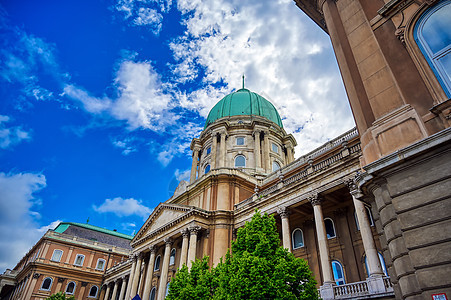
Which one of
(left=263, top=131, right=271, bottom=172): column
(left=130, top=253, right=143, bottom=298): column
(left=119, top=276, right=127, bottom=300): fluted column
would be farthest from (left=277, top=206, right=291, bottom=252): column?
(left=119, top=276, right=127, bottom=300): fluted column

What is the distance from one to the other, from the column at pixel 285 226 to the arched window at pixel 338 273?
Result: 136 inches

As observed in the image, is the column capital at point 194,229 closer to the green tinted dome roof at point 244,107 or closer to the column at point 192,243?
the column at point 192,243

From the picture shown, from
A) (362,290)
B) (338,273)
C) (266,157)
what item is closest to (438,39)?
(362,290)

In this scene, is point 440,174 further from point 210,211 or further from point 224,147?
point 224,147

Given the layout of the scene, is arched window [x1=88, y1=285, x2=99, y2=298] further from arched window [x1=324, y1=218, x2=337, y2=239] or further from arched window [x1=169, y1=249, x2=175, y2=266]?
arched window [x1=324, y1=218, x2=337, y2=239]

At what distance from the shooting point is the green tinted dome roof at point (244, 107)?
4712cm

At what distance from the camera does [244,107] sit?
156 ft

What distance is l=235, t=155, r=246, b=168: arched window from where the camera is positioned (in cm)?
4062

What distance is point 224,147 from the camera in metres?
41.3

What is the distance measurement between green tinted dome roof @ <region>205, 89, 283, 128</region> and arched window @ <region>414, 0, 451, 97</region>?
37.8m

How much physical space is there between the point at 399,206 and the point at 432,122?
238cm

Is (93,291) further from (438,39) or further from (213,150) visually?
(438,39)

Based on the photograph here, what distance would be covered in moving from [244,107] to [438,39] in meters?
39.8

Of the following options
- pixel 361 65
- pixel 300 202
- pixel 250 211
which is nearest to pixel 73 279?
pixel 250 211
